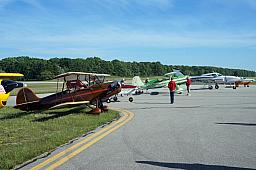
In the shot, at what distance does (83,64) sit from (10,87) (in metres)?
97.8

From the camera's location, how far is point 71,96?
15242 mm

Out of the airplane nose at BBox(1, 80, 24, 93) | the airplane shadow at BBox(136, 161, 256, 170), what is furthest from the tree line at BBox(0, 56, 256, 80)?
the airplane shadow at BBox(136, 161, 256, 170)

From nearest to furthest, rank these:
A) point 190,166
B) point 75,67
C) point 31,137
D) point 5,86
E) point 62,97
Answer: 1. point 190,166
2. point 5,86
3. point 31,137
4. point 62,97
5. point 75,67

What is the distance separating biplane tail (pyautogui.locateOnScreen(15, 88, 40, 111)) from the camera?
1476 cm

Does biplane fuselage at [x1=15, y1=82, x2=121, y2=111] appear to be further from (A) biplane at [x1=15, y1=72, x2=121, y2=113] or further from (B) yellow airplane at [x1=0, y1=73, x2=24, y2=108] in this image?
(B) yellow airplane at [x1=0, y1=73, x2=24, y2=108]


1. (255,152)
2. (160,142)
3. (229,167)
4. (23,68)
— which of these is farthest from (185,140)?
(23,68)

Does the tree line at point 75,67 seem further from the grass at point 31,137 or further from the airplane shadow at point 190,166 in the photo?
the airplane shadow at point 190,166

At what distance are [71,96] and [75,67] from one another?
86379mm

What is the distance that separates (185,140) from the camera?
7371mm

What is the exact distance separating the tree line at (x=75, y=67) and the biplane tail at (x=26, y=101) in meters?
67.2

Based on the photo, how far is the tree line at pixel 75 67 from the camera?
89.8m

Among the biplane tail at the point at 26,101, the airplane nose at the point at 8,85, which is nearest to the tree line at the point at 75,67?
the biplane tail at the point at 26,101

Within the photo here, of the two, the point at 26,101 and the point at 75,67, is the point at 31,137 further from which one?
the point at 75,67

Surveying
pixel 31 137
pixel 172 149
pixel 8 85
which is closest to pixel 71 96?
pixel 31 137
